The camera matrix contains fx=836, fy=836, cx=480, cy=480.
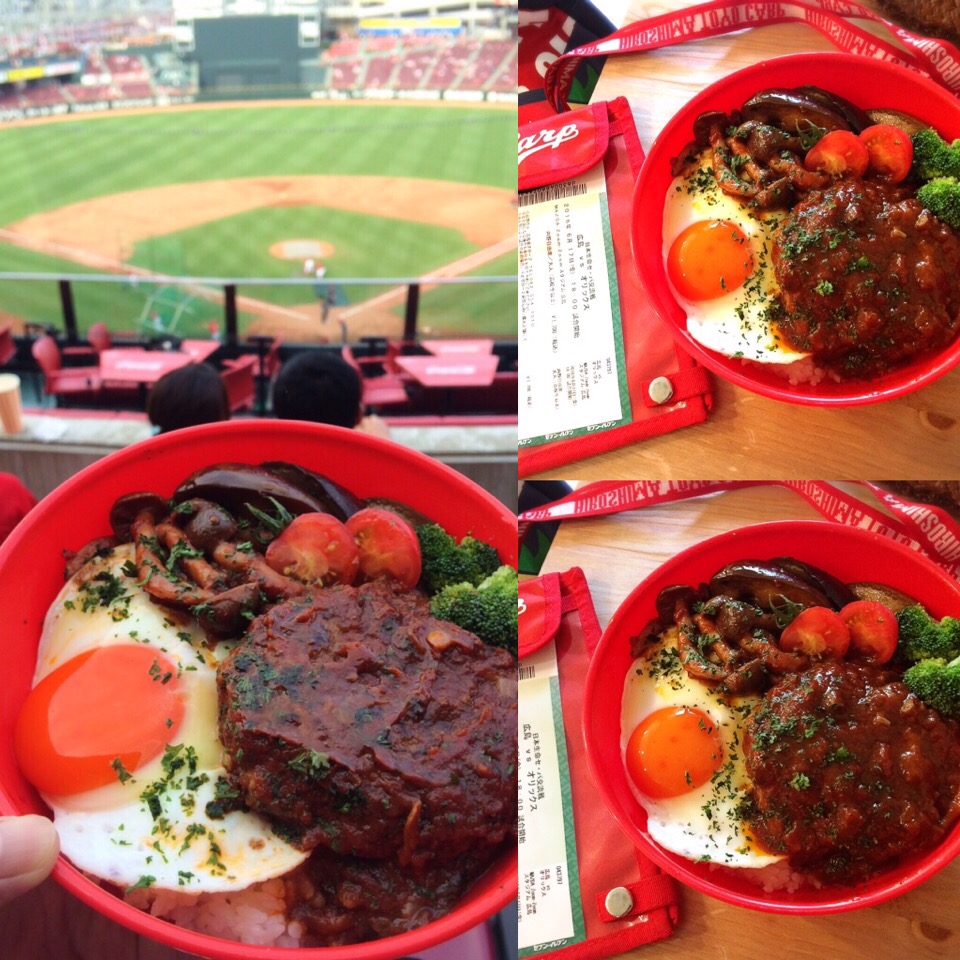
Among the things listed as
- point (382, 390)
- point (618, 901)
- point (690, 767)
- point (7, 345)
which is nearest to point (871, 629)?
point (690, 767)

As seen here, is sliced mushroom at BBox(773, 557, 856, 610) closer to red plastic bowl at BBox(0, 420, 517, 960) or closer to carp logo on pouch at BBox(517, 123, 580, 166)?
red plastic bowl at BBox(0, 420, 517, 960)

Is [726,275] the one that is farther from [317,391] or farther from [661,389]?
[317,391]

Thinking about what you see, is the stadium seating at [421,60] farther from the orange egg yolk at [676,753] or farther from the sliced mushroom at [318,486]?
the orange egg yolk at [676,753]

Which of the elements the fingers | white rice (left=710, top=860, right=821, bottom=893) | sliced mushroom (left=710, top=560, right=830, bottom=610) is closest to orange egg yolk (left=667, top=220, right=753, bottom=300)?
sliced mushroom (left=710, top=560, right=830, bottom=610)

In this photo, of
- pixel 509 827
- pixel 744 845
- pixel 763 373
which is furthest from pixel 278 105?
pixel 744 845

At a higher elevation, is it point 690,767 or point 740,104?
point 740,104
